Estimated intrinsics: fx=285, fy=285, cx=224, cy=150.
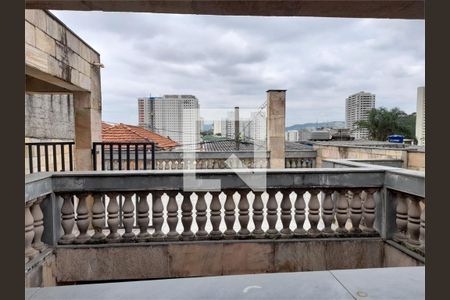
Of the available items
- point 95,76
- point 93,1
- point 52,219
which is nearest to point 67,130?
point 95,76

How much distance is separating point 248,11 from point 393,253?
265 centimetres

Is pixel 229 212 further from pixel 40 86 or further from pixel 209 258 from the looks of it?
pixel 40 86

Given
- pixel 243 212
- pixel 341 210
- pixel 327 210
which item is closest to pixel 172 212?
pixel 243 212

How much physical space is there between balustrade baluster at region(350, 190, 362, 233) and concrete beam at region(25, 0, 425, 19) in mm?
1828

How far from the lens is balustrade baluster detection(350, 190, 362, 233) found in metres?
3.01

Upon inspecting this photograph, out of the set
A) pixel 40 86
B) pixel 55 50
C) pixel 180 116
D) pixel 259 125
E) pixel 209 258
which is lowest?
pixel 209 258

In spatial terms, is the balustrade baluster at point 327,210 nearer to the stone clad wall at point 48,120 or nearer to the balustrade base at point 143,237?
the balustrade base at point 143,237

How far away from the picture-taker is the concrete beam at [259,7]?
167cm

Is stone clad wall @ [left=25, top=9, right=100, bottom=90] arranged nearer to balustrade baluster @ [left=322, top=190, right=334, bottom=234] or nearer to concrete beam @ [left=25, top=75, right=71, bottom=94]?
concrete beam @ [left=25, top=75, right=71, bottom=94]

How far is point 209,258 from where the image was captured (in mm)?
2900

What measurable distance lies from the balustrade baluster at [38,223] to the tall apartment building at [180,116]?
5153 millimetres

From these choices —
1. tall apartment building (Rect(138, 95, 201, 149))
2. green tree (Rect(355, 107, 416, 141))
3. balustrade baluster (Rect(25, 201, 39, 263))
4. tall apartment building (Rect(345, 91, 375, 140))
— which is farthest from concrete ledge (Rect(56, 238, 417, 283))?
tall apartment building (Rect(345, 91, 375, 140))

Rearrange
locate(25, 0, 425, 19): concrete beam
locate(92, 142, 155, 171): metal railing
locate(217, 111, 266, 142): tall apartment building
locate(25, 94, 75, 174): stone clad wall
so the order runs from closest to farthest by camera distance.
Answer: locate(25, 0, 425, 19): concrete beam
locate(92, 142, 155, 171): metal railing
locate(25, 94, 75, 174): stone clad wall
locate(217, 111, 266, 142): tall apartment building

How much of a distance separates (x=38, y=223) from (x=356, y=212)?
3.09 metres
